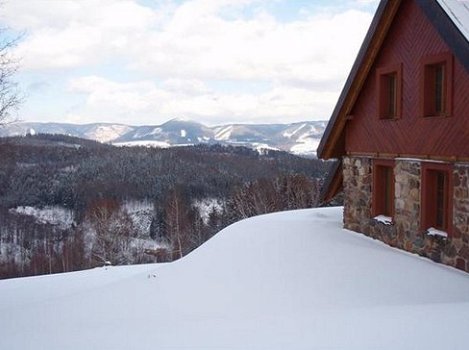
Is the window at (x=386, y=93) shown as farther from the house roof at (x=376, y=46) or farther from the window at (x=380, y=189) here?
the window at (x=380, y=189)

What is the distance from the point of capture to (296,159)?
83.8 meters

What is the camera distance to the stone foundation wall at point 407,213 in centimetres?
892

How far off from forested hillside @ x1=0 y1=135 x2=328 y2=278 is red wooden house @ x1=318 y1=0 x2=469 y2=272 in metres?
21.5

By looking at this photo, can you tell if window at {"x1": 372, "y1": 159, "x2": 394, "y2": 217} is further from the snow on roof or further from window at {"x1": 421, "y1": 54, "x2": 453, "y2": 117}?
the snow on roof

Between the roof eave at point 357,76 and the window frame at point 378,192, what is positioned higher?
the roof eave at point 357,76

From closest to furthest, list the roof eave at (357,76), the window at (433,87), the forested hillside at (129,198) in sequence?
the window at (433,87) < the roof eave at (357,76) < the forested hillside at (129,198)

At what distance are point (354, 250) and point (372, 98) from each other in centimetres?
384

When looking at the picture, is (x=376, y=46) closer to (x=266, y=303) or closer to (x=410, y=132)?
(x=410, y=132)

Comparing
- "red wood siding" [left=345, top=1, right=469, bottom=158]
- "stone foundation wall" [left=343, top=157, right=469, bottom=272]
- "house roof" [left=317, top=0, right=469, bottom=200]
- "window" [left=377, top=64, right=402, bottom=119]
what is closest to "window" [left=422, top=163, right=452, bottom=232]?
"stone foundation wall" [left=343, top=157, right=469, bottom=272]

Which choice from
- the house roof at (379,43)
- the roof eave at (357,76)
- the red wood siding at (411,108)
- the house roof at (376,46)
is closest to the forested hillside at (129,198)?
the house roof at (376,46)

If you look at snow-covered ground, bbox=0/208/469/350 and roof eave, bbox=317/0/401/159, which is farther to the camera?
roof eave, bbox=317/0/401/159

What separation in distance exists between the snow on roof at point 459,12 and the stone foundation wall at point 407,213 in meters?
2.39

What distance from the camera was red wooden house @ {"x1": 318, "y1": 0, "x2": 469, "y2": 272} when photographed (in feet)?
29.2

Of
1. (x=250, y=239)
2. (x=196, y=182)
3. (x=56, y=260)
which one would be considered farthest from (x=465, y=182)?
(x=196, y=182)
